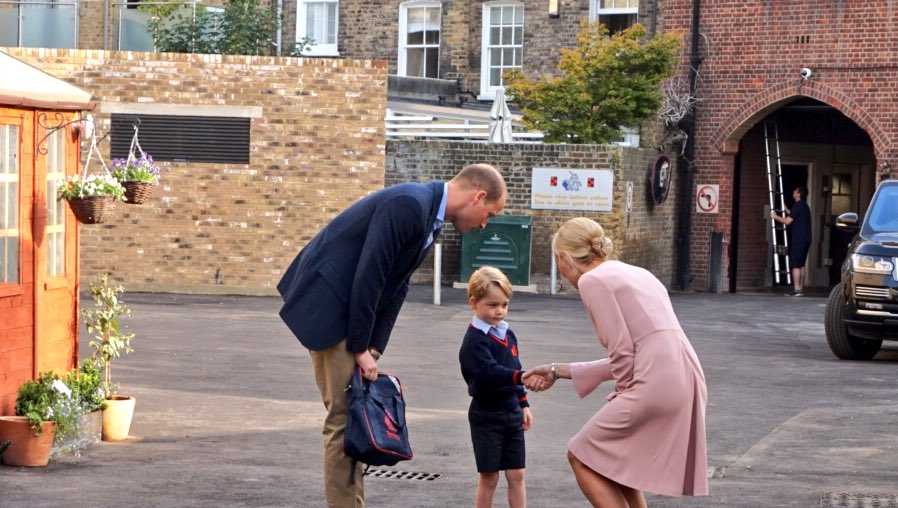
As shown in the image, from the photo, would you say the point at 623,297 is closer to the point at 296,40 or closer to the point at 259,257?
the point at 259,257

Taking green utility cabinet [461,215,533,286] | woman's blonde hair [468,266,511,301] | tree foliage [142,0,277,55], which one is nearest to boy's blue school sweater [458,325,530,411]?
woman's blonde hair [468,266,511,301]

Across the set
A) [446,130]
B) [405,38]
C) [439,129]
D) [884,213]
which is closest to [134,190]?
[884,213]

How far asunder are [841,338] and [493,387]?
33.4 ft

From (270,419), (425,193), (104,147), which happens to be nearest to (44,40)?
(104,147)

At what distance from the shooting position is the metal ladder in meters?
30.2

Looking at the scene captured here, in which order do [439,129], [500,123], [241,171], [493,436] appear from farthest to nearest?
[439,129] < [500,123] < [241,171] < [493,436]

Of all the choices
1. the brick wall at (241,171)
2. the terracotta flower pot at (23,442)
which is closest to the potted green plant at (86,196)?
the terracotta flower pot at (23,442)

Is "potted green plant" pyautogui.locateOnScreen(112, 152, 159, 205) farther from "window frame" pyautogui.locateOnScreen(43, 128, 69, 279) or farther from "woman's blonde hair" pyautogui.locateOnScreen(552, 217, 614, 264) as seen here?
"woman's blonde hair" pyautogui.locateOnScreen(552, 217, 614, 264)

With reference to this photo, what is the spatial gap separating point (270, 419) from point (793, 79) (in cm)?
1867

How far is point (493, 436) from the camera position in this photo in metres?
7.94

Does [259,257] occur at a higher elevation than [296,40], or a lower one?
lower

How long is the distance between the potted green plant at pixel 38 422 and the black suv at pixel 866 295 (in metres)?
9.13

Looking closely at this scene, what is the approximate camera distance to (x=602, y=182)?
26.7 metres

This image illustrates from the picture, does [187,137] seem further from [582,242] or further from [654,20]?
[582,242]
